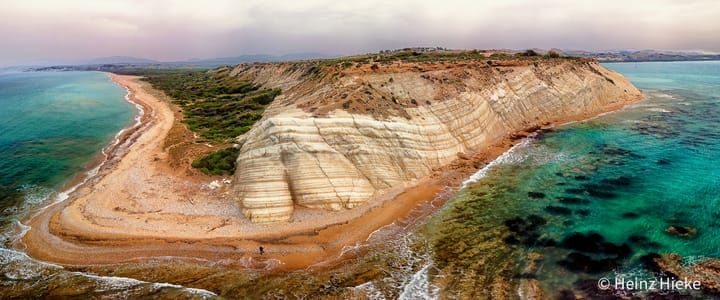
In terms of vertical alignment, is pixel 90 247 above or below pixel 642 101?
below

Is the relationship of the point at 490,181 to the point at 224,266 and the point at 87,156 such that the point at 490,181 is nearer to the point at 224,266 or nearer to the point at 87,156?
the point at 224,266

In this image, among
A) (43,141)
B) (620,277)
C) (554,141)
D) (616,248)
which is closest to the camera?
(620,277)

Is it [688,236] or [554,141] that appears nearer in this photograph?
[688,236]

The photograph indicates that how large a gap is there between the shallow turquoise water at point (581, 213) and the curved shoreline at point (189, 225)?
383cm

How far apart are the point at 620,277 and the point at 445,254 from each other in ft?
25.0

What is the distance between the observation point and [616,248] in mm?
17750

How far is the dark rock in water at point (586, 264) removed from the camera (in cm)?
1618

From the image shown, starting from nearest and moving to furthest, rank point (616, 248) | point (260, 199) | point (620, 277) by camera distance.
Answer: point (620, 277) < point (616, 248) < point (260, 199)

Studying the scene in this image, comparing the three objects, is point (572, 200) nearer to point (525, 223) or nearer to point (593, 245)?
point (525, 223)

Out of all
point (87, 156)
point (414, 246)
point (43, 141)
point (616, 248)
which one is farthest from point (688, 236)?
point (43, 141)

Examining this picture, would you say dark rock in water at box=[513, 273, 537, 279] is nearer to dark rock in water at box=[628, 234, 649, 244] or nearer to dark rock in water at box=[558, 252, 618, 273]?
dark rock in water at box=[558, 252, 618, 273]

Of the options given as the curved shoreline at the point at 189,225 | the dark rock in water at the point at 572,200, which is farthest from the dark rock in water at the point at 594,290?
the curved shoreline at the point at 189,225

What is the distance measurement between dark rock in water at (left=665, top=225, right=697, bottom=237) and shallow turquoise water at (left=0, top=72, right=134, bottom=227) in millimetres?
40701

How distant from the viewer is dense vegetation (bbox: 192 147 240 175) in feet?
97.7
